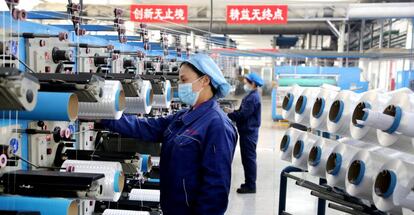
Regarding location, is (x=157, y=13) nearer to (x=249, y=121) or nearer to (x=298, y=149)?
(x=249, y=121)

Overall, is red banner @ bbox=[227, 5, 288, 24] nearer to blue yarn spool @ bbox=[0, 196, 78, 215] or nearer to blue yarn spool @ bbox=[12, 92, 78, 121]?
blue yarn spool @ bbox=[12, 92, 78, 121]

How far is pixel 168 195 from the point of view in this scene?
2045 mm

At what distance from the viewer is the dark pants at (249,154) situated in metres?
4.88

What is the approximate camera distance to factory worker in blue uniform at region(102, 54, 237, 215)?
74.9 inches

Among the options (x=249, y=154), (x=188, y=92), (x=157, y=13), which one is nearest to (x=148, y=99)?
(x=188, y=92)

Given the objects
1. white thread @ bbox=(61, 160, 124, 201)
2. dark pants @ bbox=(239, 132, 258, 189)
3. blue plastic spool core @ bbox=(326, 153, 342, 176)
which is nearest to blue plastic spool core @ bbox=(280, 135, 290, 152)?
blue plastic spool core @ bbox=(326, 153, 342, 176)

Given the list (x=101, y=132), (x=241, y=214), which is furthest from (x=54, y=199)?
(x=241, y=214)

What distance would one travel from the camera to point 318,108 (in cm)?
252

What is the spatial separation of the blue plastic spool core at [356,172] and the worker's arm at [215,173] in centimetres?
64

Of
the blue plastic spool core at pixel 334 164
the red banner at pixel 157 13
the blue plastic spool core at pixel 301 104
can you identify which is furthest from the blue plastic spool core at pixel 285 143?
the red banner at pixel 157 13

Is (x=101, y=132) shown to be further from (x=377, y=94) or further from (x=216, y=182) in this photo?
(x=377, y=94)

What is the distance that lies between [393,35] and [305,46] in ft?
14.6

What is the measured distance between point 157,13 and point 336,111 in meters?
5.63

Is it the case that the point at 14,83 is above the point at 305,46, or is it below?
below
